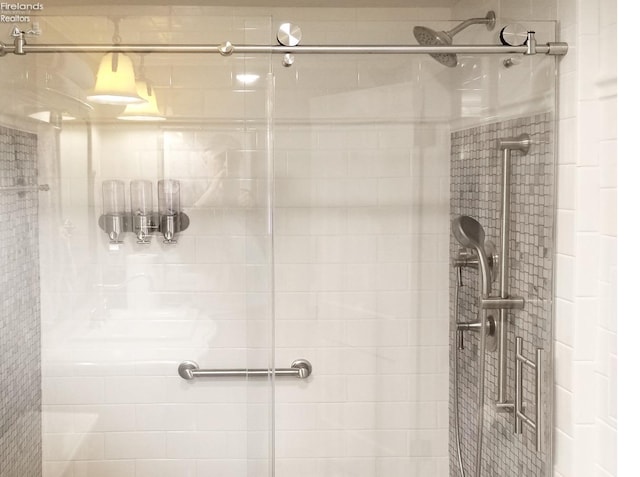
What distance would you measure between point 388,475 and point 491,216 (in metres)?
0.78

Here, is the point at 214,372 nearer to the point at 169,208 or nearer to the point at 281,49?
the point at 169,208

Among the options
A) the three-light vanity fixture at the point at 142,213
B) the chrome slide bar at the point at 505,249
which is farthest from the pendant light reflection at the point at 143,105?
the chrome slide bar at the point at 505,249

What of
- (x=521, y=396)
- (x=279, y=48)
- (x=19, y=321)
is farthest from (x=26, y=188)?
(x=521, y=396)

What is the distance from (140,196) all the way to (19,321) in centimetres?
46

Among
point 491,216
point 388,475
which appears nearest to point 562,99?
point 491,216

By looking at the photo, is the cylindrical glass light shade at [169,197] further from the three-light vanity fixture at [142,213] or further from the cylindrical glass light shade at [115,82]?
the cylindrical glass light shade at [115,82]

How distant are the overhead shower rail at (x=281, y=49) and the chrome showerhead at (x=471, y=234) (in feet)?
1.50

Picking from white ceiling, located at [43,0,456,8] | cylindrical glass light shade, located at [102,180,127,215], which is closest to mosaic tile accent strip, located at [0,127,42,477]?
cylindrical glass light shade, located at [102,180,127,215]

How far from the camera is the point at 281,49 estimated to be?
1806 millimetres

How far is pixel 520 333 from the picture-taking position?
1.91 m

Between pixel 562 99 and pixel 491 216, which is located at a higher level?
pixel 562 99

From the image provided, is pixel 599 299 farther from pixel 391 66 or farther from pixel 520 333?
pixel 391 66

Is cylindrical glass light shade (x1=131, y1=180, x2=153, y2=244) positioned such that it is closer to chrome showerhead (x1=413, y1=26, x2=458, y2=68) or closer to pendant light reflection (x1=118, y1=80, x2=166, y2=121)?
pendant light reflection (x1=118, y1=80, x2=166, y2=121)

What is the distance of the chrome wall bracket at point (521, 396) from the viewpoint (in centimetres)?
189
